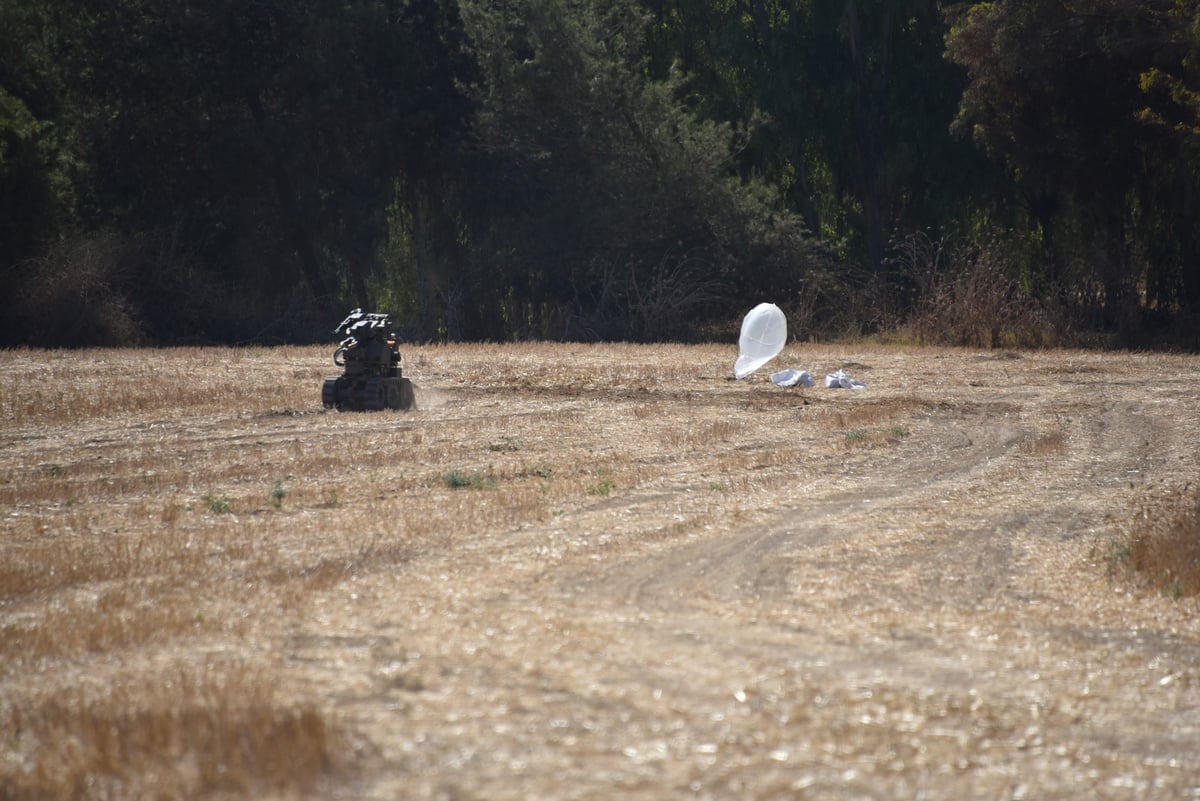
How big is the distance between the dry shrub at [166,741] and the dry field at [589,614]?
0.01m

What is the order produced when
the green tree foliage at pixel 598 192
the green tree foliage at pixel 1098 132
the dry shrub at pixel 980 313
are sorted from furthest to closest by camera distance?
the green tree foliage at pixel 598 192, the dry shrub at pixel 980 313, the green tree foliage at pixel 1098 132

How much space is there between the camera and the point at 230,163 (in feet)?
96.5

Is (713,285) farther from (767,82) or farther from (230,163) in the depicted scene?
(230,163)

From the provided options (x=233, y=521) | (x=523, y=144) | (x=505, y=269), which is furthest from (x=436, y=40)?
(x=233, y=521)

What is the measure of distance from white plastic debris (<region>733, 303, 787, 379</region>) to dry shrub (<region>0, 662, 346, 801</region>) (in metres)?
12.9

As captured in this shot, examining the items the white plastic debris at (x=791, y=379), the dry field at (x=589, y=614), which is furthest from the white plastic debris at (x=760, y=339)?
the dry field at (x=589, y=614)

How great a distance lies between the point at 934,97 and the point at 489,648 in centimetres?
2651

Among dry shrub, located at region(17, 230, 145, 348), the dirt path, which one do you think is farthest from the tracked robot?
dry shrub, located at region(17, 230, 145, 348)

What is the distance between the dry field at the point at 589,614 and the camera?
4.29m

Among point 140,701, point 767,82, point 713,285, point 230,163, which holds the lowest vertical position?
point 140,701

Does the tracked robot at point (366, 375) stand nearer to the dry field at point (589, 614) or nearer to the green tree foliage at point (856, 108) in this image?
the dry field at point (589, 614)

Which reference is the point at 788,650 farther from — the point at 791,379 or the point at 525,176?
the point at 525,176

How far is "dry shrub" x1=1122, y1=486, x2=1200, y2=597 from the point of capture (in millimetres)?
6656

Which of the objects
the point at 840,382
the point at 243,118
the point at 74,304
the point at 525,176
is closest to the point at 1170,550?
the point at 840,382
